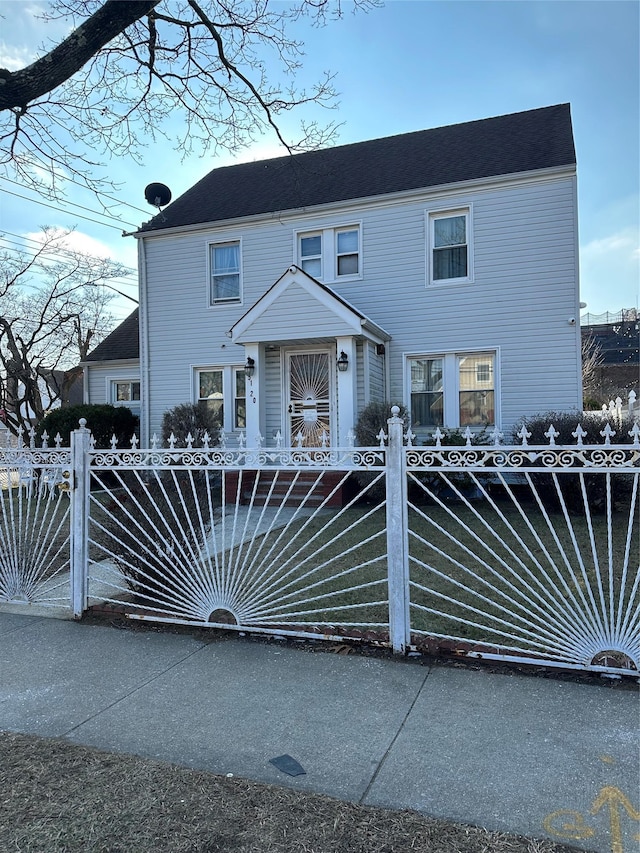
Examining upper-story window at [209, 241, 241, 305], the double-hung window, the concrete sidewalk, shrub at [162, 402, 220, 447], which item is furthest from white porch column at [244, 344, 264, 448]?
the concrete sidewalk

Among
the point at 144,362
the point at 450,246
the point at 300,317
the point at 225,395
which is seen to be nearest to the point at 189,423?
the point at 225,395

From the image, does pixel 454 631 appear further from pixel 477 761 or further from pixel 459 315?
pixel 459 315

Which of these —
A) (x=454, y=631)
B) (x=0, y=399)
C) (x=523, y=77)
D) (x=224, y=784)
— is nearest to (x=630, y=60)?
(x=523, y=77)

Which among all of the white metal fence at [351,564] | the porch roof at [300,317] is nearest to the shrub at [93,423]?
the porch roof at [300,317]

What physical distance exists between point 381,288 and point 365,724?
10.4m

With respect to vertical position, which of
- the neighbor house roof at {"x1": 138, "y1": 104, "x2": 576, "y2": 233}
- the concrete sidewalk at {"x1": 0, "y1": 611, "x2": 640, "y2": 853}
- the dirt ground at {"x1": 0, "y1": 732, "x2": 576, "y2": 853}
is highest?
the neighbor house roof at {"x1": 138, "y1": 104, "x2": 576, "y2": 233}

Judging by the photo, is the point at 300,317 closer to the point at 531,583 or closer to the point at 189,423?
the point at 189,423

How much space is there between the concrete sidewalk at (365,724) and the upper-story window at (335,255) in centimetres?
989

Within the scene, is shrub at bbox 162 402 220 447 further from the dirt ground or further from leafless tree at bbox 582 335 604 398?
leafless tree at bbox 582 335 604 398

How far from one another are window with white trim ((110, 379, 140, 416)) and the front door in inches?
225

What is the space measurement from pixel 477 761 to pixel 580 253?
10.9 meters

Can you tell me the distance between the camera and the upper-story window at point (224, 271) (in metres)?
13.5

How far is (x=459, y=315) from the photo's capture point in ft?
38.2

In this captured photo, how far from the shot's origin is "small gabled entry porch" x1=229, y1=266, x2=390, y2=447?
1114 centimetres
